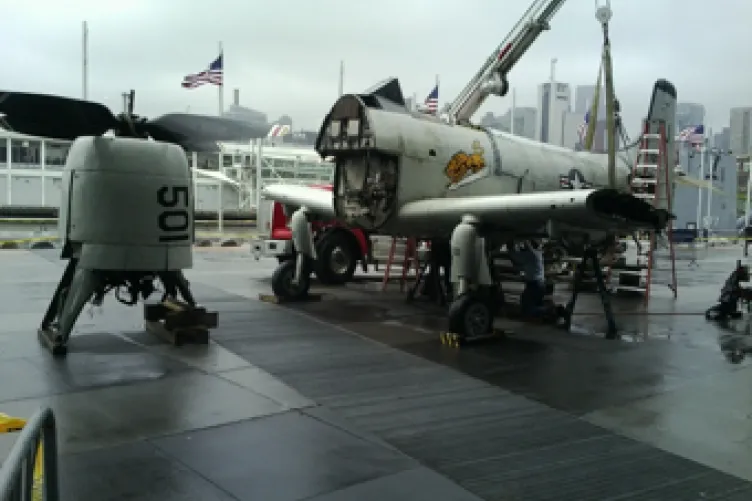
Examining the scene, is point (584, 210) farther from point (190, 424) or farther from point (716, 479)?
point (190, 424)

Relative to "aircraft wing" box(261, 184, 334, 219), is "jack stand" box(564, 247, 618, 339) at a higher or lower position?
lower

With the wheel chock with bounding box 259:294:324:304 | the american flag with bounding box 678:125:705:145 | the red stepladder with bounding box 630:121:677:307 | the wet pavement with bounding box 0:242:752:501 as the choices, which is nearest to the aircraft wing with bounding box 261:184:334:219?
the wheel chock with bounding box 259:294:324:304

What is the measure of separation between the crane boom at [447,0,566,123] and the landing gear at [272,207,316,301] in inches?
307

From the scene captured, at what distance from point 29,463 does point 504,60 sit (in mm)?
19007

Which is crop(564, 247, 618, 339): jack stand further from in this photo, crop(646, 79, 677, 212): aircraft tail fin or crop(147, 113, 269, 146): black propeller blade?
crop(147, 113, 269, 146): black propeller blade

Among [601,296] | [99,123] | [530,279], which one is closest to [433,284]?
[530,279]

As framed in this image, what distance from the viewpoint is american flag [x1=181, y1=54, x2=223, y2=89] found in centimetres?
2845

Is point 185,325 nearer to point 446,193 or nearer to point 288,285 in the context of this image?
point 288,285

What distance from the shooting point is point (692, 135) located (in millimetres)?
36375

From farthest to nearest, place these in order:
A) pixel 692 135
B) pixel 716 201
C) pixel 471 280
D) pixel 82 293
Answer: pixel 716 201, pixel 692 135, pixel 471 280, pixel 82 293

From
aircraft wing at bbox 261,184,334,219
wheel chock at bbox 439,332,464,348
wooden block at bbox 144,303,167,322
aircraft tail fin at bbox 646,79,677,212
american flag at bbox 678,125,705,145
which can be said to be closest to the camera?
wheel chock at bbox 439,332,464,348

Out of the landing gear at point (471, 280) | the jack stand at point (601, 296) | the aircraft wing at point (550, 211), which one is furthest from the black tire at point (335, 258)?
the jack stand at point (601, 296)

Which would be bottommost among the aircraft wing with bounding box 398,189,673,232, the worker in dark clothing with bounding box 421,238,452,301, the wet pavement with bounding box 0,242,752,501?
the wet pavement with bounding box 0,242,752,501

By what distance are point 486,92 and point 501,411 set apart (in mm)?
14867
